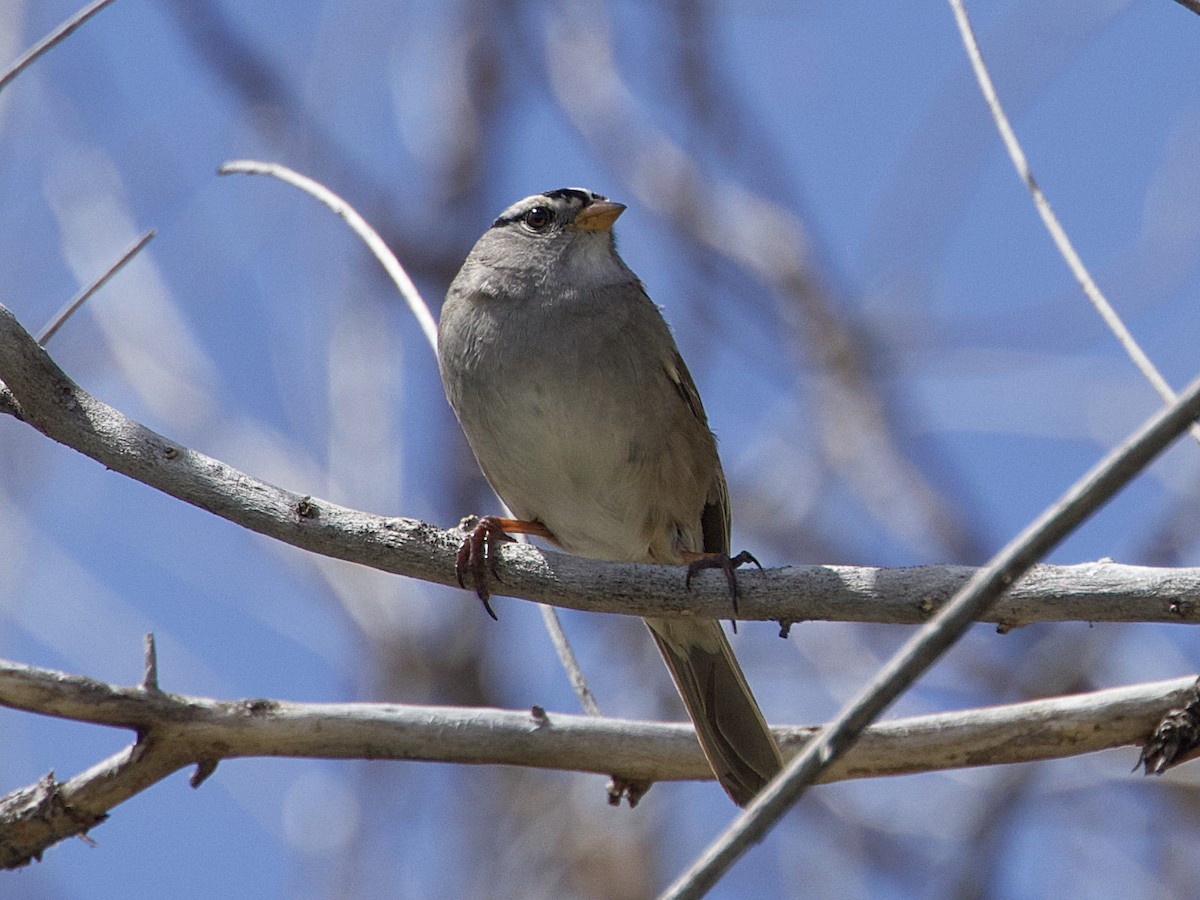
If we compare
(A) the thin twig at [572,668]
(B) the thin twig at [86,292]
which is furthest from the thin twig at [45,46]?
(A) the thin twig at [572,668]

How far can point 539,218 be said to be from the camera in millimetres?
5223

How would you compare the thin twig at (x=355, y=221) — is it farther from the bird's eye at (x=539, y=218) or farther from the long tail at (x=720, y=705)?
the bird's eye at (x=539, y=218)

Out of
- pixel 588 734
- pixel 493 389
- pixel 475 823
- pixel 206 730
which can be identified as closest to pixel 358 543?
pixel 206 730

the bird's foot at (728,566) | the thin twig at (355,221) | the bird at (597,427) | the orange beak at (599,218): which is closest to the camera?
the bird's foot at (728,566)

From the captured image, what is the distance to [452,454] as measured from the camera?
823cm

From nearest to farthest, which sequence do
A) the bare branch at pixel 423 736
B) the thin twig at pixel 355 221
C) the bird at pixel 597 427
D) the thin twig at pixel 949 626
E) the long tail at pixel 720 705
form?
the thin twig at pixel 949 626, the bare branch at pixel 423 736, the thin twig at pixel 355 221, the long tail at pixel 720 705, the bird at pixel 597 427

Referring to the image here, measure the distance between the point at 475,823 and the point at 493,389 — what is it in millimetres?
3631

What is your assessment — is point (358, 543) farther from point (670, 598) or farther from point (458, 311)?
point (458, 311)

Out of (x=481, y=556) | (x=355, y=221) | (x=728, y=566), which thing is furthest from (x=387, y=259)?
(x=728, y=566)

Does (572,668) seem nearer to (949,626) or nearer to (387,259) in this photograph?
(387,259)

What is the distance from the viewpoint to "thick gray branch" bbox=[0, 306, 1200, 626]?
274cm

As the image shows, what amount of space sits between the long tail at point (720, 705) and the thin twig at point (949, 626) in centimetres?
231

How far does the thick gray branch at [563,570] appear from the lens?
9.00ft

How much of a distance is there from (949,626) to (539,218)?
154 inches
